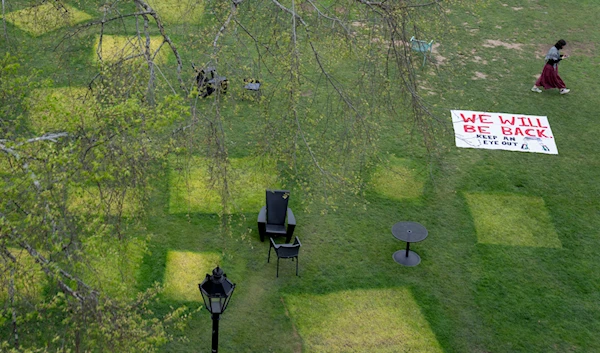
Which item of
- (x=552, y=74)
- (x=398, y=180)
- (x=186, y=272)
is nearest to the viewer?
(x=186, y=272)

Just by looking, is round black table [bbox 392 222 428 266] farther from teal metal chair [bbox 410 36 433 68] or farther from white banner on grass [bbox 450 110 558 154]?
teal metal chair [bbox 410 36 433 68]

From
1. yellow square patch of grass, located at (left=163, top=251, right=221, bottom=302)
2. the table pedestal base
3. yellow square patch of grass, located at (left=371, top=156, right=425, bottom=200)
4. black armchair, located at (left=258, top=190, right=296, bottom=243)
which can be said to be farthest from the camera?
yellow square patch of grass, located at (left=371, top=156, right=425, bottom=200)

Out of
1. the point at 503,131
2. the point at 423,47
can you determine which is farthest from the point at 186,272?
the point at 423,47

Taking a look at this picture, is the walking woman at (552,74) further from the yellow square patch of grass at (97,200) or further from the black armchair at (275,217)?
the yellow square patch of grass at (97,200)

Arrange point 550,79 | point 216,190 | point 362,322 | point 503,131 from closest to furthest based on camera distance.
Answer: point 362,322 < point 216,190 < point 503,131 < point 550,79

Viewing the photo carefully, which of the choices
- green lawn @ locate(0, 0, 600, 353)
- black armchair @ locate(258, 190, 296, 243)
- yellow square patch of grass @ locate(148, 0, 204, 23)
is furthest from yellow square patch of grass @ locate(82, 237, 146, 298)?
yellow square patch of grass @ locate(148, 0, 204, 23)

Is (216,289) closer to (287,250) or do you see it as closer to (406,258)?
(287,250)
